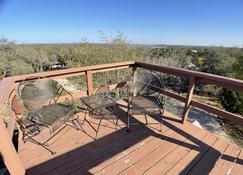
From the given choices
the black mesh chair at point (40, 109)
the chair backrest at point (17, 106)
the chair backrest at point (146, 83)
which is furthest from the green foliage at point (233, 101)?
the chair backrest at point (17, 106)

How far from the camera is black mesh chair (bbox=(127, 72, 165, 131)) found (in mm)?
2259

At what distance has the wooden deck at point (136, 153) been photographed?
173cm

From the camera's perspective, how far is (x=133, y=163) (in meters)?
1.80

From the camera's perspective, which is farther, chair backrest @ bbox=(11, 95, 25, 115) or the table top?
the table top

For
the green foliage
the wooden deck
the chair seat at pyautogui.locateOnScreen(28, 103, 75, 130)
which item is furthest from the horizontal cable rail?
the green foliage

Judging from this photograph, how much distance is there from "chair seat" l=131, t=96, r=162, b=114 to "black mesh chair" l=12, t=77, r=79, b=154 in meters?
0.85

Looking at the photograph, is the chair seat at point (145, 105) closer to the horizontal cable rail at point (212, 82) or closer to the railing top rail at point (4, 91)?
the horizontal cable rail at point (212, 82)

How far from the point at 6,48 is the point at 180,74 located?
44.0ft

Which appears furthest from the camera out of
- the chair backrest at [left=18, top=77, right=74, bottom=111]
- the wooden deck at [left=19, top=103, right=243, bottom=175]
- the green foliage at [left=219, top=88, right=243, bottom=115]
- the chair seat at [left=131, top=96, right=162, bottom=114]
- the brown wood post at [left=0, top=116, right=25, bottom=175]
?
the green foliage at [left=219, top=88, right=243, bottom=115]

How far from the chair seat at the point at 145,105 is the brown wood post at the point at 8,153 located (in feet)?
4.51

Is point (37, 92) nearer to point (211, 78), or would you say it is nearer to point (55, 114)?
point (55, 114)

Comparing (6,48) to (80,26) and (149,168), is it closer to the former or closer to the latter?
(80,26)

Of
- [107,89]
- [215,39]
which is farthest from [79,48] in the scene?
[215,39]

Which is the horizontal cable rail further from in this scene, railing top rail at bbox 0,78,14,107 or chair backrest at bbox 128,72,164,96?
railing top rail at bbox 0,78,14,107
